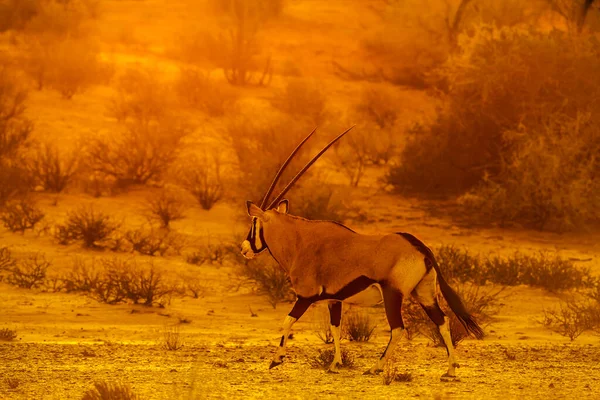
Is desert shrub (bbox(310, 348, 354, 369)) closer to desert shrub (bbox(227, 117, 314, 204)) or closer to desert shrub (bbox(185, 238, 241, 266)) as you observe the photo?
desert shrub (bbox(185, 238, 241, 266))

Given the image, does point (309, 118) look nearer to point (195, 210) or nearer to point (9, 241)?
point (195, 210)

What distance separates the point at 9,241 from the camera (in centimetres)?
1430

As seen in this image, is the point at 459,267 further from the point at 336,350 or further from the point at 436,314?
the point at 436,314

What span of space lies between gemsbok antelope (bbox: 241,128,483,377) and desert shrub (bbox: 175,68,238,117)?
1733cm

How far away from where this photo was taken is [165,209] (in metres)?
15.8

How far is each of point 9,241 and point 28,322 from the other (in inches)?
171

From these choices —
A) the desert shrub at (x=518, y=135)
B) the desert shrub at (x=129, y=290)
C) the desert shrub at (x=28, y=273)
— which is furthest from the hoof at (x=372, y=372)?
the desert shrub at (x=518, y=135)

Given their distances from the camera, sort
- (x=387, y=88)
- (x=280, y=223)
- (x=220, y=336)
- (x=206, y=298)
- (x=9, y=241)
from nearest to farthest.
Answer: (x=280, y=223) → (x=220, y=336) → (x=206, y=298) → (x=9, y=241) → (x=387, y=88)

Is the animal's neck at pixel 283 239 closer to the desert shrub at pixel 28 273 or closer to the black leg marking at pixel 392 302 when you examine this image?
the black leg marking at pixel 392 302

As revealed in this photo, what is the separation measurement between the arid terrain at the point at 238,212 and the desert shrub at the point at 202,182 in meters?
0.06

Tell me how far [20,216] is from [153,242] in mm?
1790

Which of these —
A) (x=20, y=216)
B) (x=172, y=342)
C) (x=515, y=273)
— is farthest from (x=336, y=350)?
(x=20, y=216)

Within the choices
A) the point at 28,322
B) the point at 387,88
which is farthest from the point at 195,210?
the point at 387,88

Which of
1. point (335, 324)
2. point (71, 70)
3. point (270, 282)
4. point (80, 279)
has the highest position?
point (71, 70)
